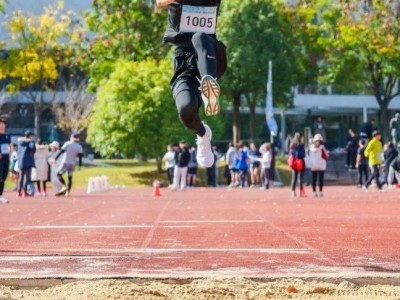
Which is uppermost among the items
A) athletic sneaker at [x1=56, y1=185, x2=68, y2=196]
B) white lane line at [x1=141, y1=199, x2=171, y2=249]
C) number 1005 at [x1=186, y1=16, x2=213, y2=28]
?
number 1005 at [x1=186, y1=16, x2=213, y2=28]

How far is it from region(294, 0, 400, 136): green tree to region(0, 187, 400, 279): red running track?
38470 millimetres

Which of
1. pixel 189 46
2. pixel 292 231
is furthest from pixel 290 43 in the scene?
pixel 189 46

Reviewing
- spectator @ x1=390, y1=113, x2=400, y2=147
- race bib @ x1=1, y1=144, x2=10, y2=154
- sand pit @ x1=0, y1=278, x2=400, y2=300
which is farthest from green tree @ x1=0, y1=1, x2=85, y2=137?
sand pit @ x1=0, y1=278, x2=400, y2=300

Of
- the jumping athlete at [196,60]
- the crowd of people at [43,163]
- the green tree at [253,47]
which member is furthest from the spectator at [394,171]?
the jumping athlete at [196,60]

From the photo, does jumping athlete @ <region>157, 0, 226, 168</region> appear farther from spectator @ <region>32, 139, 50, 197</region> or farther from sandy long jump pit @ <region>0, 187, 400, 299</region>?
spectator @ <region>32, 139, 50, 197</region>

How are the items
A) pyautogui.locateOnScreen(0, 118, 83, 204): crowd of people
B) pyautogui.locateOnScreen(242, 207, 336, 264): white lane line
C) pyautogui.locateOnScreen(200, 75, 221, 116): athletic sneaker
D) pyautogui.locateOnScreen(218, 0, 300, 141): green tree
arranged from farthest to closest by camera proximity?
pyautogui.locateOnScreen(218, 0, 300, 141): green tree, pyautogui.locateOnScreen(0, 118, 83, 204): crowd of people, pyautogui.locateOnScreen(242, 207, 336, 264): white lane line, pyautogui.locateOnScreen(200, 75, 221, 116): athletic sneaker

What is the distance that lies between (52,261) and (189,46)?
7.96 ft

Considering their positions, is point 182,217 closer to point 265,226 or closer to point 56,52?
point 265,226

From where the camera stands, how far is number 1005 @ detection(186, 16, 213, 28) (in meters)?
10.2

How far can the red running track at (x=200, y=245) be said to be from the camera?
352 inches

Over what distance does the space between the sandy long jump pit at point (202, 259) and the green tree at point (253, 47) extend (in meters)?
42.0

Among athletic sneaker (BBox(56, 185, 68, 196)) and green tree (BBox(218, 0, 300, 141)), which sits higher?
green tree (BBox(218, 0, 300, 141))

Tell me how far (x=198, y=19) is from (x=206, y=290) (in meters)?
3.53

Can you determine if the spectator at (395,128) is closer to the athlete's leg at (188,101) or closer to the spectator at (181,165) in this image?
the spectator at (181,165)
